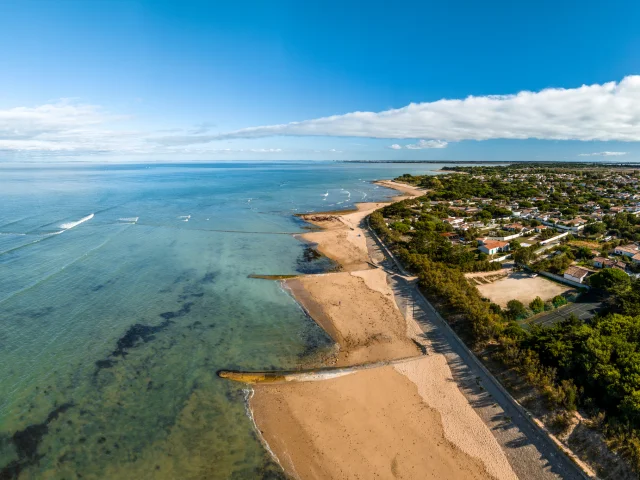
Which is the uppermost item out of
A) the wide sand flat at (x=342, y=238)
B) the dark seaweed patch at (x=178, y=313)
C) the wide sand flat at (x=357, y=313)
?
the wide sand flat at (x=342, y=238)

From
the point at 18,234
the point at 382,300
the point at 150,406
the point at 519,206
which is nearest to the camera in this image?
the point at 150,406

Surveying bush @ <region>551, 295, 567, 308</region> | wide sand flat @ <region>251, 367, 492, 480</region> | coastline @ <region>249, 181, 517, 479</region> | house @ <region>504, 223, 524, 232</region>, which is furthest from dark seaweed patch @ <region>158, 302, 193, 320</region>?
house @ <region>504, 223, 524, 232</region>

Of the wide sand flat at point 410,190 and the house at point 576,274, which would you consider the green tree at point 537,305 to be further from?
the wide sand flat at point 410,190

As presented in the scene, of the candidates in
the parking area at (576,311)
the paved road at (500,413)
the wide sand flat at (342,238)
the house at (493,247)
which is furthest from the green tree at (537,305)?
the wide sand flat at (342,238)

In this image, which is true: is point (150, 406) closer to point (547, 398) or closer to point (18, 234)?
point (547, 398)

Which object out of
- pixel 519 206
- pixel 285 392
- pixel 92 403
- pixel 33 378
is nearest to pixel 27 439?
pixel 92 403

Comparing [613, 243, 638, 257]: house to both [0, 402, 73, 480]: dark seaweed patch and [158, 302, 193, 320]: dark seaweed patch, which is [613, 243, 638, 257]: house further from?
[0, 402, 73, 480]: dark seaweed patch
